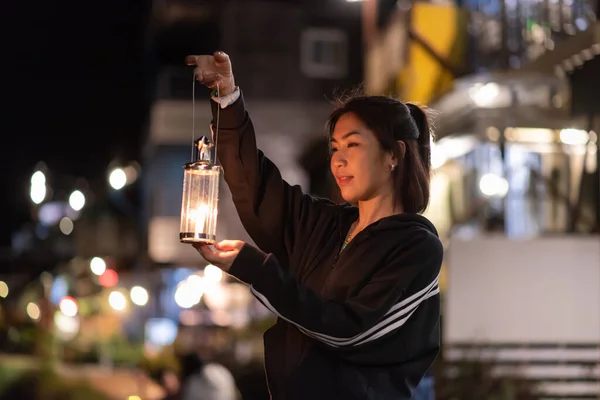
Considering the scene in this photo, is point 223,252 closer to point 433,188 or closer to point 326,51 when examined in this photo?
point 433,188

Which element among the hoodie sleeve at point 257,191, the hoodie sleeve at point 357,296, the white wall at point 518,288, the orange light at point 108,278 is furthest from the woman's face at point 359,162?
the orange light at point 108,278

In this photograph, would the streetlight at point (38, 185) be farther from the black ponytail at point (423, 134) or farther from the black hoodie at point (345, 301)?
the black ponytail at point (423, 134)

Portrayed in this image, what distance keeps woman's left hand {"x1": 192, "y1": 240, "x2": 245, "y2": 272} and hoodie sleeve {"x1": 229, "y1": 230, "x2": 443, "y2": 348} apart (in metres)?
0.02

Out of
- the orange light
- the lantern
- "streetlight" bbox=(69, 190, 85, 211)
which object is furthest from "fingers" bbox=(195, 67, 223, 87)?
"streetlight" bbox=(69, 190, 85, 211)

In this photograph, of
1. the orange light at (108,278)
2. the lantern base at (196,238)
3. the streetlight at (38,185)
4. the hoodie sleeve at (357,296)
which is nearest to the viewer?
the hoodie sleeve at (357,296)

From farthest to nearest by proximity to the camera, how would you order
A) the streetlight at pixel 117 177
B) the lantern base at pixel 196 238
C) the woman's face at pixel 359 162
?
the streetlight at pixel 117 177, the woman's face at pixel 359 162, the lantern base at pixel 196 238

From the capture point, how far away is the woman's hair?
11.0 feet

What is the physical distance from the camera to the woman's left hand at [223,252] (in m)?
2.96

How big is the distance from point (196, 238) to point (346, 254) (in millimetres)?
542

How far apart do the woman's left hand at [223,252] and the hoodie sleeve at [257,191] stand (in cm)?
61

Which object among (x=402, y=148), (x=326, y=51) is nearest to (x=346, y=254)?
(x=402, y=148)

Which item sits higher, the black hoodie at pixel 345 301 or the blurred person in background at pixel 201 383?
the black hoodie at pixel 345 301

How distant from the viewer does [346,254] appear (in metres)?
3.33

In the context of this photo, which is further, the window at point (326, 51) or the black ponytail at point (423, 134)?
the window at point (326, 51)
